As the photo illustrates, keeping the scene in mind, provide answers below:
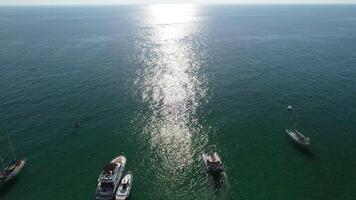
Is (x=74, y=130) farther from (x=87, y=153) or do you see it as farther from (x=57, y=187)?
(x=57, y=187)

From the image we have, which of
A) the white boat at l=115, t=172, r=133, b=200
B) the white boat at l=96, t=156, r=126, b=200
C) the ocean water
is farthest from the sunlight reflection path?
the white boat at l=96, t=156, r=126, b=200

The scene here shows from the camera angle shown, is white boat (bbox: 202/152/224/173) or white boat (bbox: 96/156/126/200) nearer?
white boat (bbox: 96/156/126/200)

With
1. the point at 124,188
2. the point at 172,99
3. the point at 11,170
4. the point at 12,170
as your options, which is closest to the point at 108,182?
the point at 124,188

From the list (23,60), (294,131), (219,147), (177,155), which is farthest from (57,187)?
(23,60)

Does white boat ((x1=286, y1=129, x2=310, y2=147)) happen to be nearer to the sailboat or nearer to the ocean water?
the ocean water

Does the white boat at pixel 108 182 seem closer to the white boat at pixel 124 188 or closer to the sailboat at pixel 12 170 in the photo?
the white boat at pixel 124 188

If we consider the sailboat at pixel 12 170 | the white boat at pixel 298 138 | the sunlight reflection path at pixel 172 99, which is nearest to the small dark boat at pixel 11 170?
the sailboat at pixel 12 170
